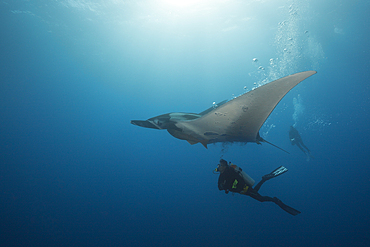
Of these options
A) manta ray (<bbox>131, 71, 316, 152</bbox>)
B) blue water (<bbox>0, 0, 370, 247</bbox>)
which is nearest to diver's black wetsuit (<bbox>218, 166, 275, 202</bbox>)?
manta ray (<bbox>131, 71, 316, 152</bbox>)

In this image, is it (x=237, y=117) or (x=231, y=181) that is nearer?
(x=237, y=117)

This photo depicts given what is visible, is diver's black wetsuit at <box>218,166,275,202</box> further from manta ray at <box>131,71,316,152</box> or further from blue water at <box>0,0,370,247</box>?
blue water at <box>0,0,370,247</box>

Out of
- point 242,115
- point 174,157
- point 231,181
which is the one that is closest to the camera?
point 242,115

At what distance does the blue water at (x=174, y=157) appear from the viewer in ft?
40.1

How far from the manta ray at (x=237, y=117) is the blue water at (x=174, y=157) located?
11.2 feet

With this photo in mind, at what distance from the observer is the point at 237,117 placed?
2.85 m

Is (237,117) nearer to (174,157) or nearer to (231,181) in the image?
(231,181)

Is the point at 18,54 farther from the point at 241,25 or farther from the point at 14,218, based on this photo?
the point at 241,25

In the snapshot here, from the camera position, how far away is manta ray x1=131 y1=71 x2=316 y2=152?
2.19 m

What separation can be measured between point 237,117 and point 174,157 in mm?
31368

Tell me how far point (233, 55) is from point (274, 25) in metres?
8.65

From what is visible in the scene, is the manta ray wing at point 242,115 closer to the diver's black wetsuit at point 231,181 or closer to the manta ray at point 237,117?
the manta ray at point 237,117

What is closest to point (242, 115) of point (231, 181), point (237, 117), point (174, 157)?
point (237, 117)

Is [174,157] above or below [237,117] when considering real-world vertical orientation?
below
